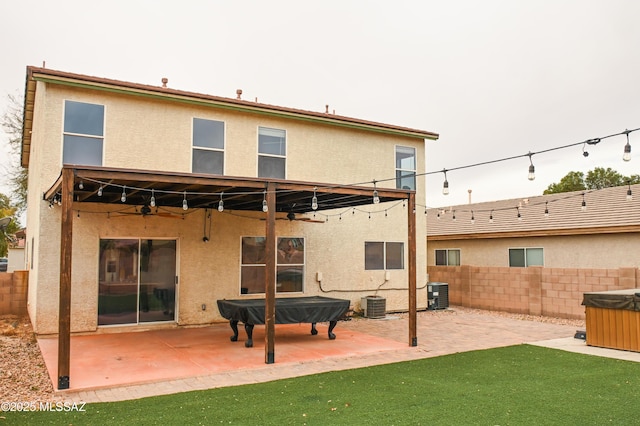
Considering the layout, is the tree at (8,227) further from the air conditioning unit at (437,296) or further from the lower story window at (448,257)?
the air conditioning unit at (437,296)

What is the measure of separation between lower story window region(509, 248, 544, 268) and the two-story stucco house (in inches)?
196

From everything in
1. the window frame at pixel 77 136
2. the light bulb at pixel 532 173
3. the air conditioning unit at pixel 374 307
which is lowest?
the air conditioning unit at pixel 374 307

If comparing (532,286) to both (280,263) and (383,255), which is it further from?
(280,263)

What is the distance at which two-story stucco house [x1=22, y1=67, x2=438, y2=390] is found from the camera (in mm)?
10156

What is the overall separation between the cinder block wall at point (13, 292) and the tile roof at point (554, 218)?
14254 millimetres

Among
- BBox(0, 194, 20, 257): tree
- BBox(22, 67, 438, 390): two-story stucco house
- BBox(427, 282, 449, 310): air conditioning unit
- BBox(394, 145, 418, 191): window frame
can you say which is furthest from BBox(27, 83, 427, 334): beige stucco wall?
BBox(0, 194, 20, 257): tree

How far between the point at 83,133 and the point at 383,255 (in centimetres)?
840

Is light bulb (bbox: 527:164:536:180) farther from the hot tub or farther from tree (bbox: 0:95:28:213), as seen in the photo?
tree (bbox: 0:95:28:213)

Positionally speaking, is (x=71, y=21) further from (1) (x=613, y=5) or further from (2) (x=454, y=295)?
(2) (x=454, y=295)

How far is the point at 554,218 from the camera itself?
1673 cm

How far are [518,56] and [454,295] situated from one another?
8.62 metres

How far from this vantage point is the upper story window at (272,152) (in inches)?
500

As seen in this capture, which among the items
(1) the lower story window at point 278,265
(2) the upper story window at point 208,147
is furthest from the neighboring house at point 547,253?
(2) the upper story window at point 208,147

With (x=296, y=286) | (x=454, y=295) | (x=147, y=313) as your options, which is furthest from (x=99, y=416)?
(x=454, y=295)
